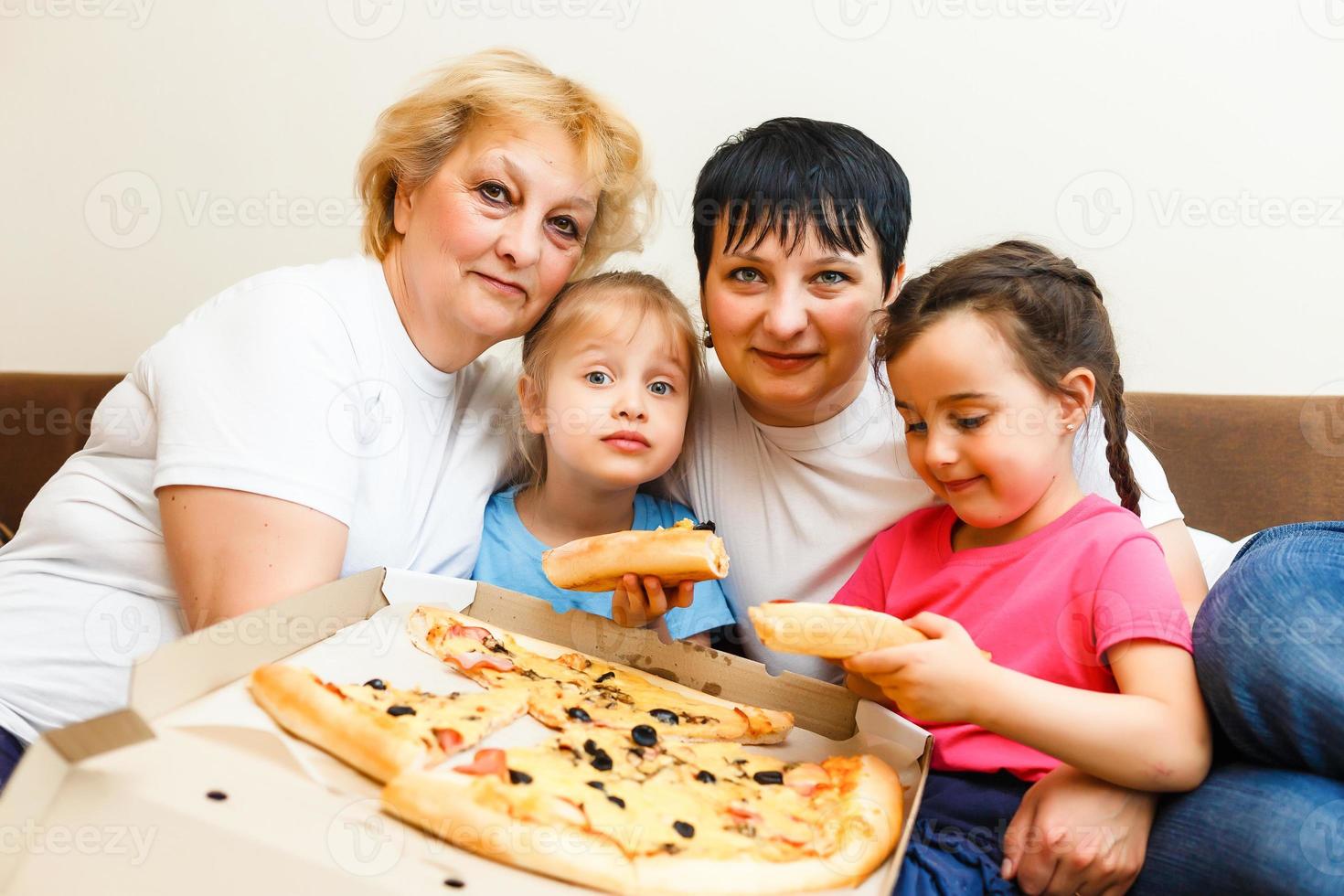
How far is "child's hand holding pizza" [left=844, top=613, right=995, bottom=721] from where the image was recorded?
960 mm

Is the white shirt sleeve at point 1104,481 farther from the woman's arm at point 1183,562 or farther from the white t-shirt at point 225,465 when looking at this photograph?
→ the white t-shirt at point 225,465

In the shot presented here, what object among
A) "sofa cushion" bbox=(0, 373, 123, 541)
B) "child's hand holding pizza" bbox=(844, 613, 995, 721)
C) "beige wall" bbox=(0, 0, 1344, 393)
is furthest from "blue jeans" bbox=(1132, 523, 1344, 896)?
"sofa cushion" bbox=(0, 373, 123, 541)

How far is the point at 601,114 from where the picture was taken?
1.58 metres

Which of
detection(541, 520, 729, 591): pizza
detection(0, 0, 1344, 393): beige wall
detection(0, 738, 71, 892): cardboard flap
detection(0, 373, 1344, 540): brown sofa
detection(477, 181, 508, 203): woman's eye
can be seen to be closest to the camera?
detection(0, 738, 71, 892): cardboard flap

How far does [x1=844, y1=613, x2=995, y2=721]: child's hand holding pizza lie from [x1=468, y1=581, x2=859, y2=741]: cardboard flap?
0.40 feet

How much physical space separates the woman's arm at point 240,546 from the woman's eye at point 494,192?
0.53 meters

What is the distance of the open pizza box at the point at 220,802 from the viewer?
72 centimetres

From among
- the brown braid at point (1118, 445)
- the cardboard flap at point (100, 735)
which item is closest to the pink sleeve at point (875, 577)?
the brown braid at point (1118, 445)

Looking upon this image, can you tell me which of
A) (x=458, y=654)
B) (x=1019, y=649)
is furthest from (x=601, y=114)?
(x=1019, y=649)

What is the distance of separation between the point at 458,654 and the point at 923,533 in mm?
660

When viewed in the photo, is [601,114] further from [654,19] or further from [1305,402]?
[1305,402]

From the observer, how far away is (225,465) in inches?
47.6

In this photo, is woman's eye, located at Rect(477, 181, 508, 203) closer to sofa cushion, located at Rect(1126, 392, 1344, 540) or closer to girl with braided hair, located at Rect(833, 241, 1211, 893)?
girl with braided hair, located at Rect(833, 241, 1211, 893)

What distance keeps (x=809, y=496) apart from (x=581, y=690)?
594 millimetres
